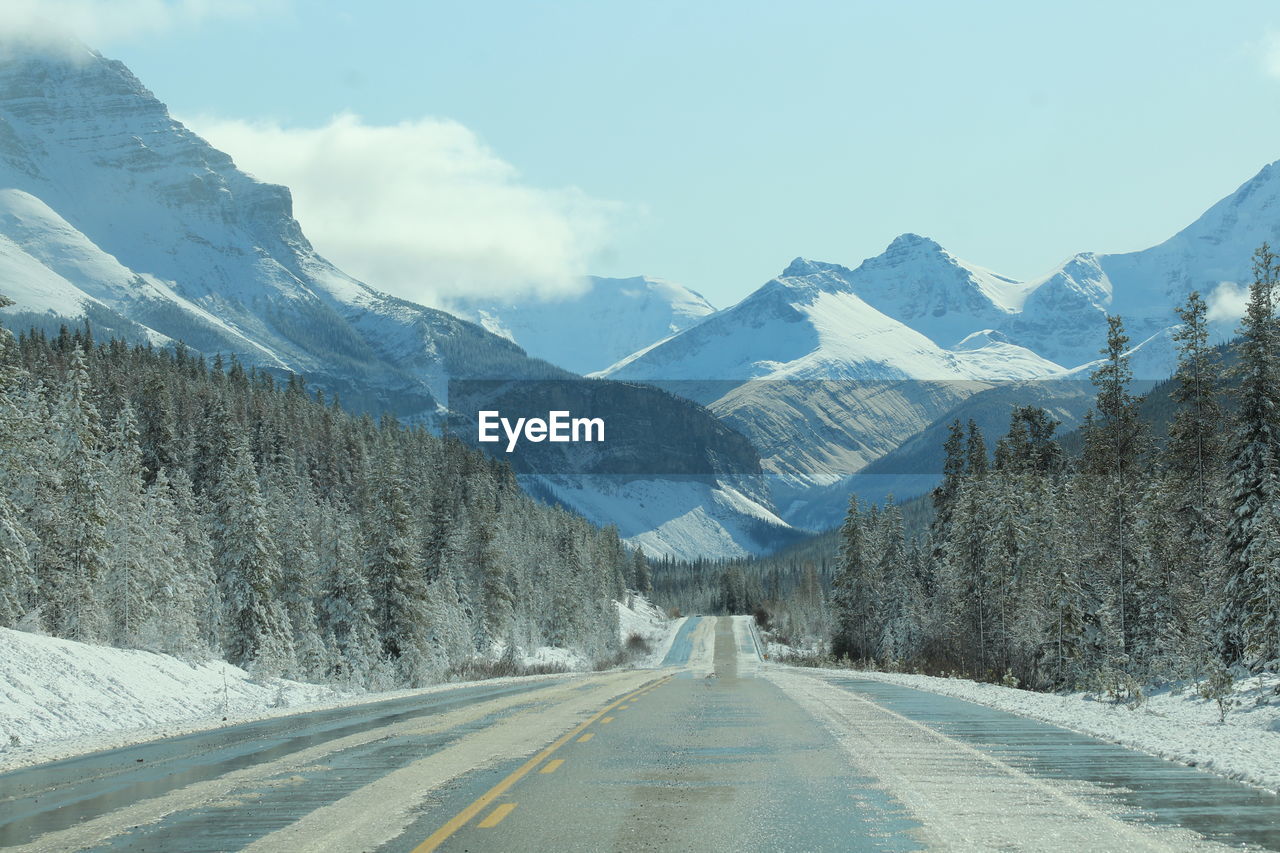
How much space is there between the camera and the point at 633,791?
1141 cm

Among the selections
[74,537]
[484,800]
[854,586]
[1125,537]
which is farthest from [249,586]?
[854,586]

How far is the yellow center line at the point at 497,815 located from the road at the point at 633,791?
4 centimetres

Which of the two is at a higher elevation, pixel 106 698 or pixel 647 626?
pixel 106 698

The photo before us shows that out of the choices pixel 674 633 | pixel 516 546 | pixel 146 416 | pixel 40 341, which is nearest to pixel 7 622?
pixel 146 416

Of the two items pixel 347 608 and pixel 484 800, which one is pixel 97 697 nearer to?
pixel 484 800

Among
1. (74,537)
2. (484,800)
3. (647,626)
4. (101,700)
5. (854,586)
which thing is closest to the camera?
(484,800)

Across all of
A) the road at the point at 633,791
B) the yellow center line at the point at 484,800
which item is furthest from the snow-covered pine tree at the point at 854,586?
the yellow center line at the point at 484,800

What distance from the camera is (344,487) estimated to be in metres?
108

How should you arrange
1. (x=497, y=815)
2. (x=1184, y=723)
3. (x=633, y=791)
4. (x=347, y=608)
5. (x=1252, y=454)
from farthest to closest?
(x=347, y=608)
(x=1252, y=454)
(x=1184, y=723)
(x=633, y=791)
(x=497, y=815)

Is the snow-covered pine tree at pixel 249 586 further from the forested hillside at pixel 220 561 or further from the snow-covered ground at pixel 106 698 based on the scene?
the snow-covered ground at pixel 106 698

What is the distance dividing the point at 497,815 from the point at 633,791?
185 centimetres

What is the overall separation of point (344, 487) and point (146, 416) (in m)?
23.2

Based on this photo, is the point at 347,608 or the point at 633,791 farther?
the point at 347,608

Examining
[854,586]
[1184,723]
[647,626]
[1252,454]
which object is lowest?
[647,626]
